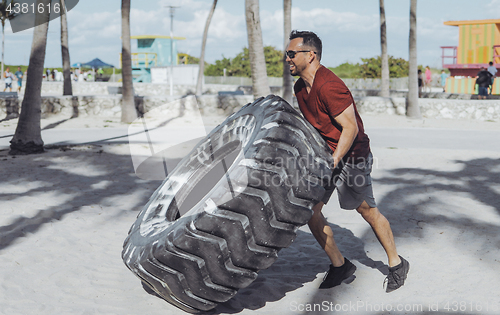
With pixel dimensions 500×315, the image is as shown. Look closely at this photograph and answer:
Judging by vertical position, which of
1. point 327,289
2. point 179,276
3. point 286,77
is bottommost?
point 327,289

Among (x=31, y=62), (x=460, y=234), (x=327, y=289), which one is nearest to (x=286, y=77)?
(x=31, y=62)

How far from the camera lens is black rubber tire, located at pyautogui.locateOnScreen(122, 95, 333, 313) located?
9.07 feet

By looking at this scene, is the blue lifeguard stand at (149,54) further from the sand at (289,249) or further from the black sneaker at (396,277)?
the black sneaker at (396,277)

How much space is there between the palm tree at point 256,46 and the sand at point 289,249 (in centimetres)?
369

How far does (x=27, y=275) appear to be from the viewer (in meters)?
3.70

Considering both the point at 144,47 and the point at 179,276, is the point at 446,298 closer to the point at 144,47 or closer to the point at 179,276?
the point at 179,276

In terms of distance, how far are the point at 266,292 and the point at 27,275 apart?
6.11ft

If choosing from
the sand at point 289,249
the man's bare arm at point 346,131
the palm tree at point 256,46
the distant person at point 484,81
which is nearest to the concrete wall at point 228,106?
the distant person at point 484,81

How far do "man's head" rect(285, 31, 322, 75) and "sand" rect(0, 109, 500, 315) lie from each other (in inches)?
64.5

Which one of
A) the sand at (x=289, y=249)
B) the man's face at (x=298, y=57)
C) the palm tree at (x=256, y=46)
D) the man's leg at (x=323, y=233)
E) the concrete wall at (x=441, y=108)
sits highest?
the palm tree at (x=256, y=46)

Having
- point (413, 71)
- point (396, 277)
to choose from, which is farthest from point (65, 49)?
point (396, 277)

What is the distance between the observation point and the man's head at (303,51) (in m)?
3.15

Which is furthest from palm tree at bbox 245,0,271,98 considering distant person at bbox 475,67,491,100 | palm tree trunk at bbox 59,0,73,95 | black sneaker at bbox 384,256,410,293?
distant person at bbox 475,67,491,100

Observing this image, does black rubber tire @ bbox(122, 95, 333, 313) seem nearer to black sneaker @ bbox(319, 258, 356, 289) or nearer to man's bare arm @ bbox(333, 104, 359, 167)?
man's bare arm @ bbox(333, 104, 359, 167)
